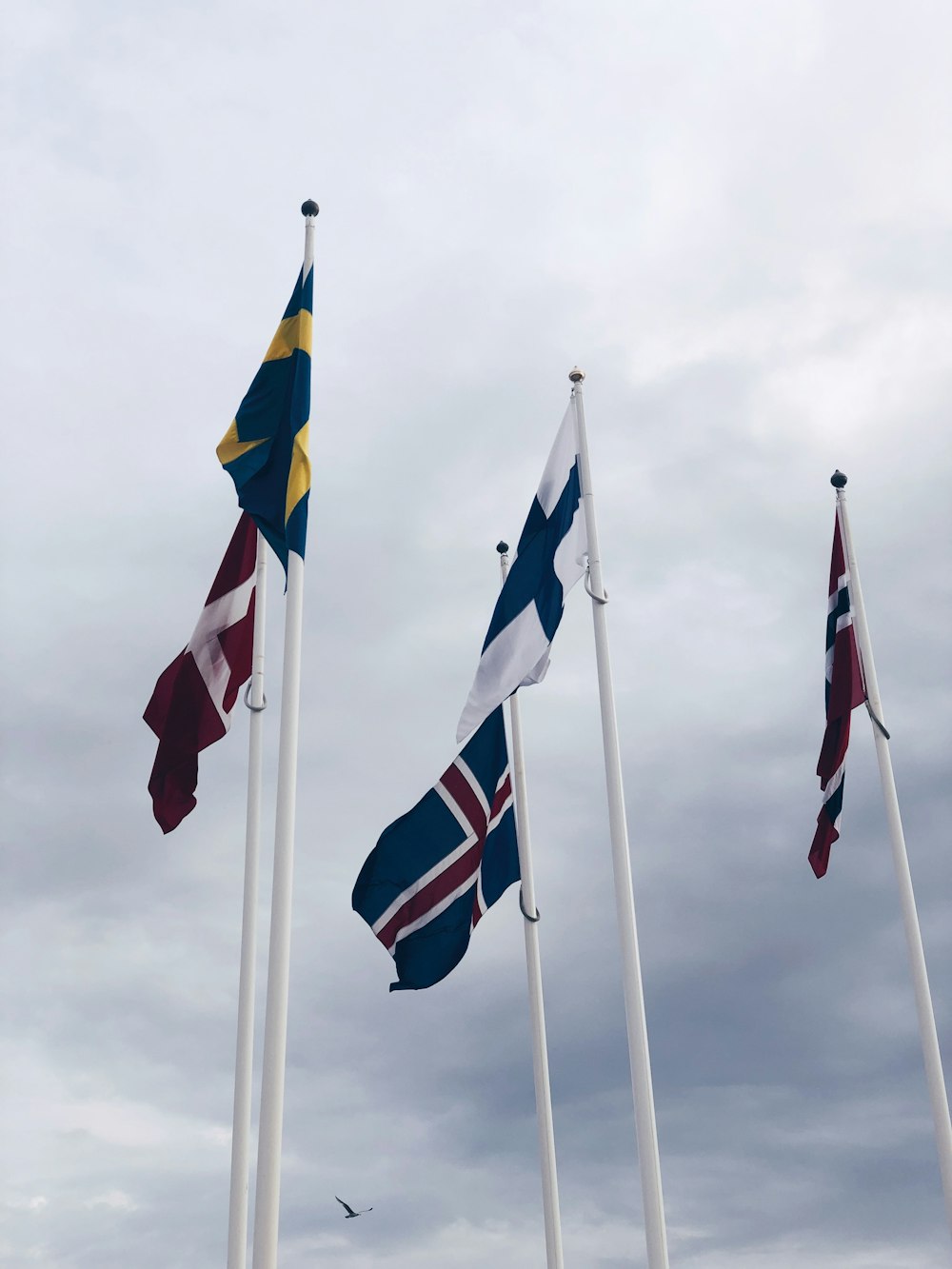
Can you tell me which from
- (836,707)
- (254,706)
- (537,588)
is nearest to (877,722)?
(836,707)

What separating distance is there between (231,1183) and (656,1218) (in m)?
6.32

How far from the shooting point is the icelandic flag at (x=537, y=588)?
19.3 metres

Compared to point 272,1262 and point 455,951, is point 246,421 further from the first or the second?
point 272,1262

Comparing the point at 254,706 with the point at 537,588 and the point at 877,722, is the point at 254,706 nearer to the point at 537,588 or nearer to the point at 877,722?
the point at 537,588

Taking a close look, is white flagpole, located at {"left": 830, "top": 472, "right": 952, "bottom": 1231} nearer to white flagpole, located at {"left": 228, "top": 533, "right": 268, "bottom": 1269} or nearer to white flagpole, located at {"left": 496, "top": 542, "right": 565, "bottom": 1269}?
white flagpole, located at {"left": 496, "top": 542, "right": 565, "bottom": 1269}

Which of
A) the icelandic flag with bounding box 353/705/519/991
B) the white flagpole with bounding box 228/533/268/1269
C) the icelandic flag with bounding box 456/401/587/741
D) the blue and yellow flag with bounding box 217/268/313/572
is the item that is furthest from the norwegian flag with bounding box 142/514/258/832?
the icelandic flag with bounding box 456/401/587/741

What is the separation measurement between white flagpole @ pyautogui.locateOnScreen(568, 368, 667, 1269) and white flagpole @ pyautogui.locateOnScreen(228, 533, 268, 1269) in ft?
17.2

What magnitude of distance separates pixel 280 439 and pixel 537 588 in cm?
446

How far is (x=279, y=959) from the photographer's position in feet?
46.3

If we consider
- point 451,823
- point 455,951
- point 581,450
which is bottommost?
point 455,951

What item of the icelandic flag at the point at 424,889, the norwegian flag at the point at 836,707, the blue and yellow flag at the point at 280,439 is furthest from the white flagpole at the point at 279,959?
the norwegian flag at the point at 836,707

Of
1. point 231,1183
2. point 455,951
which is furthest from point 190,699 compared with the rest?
point 231,1183

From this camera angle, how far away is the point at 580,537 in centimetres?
1981

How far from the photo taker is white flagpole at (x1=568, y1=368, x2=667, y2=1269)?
620 inches
